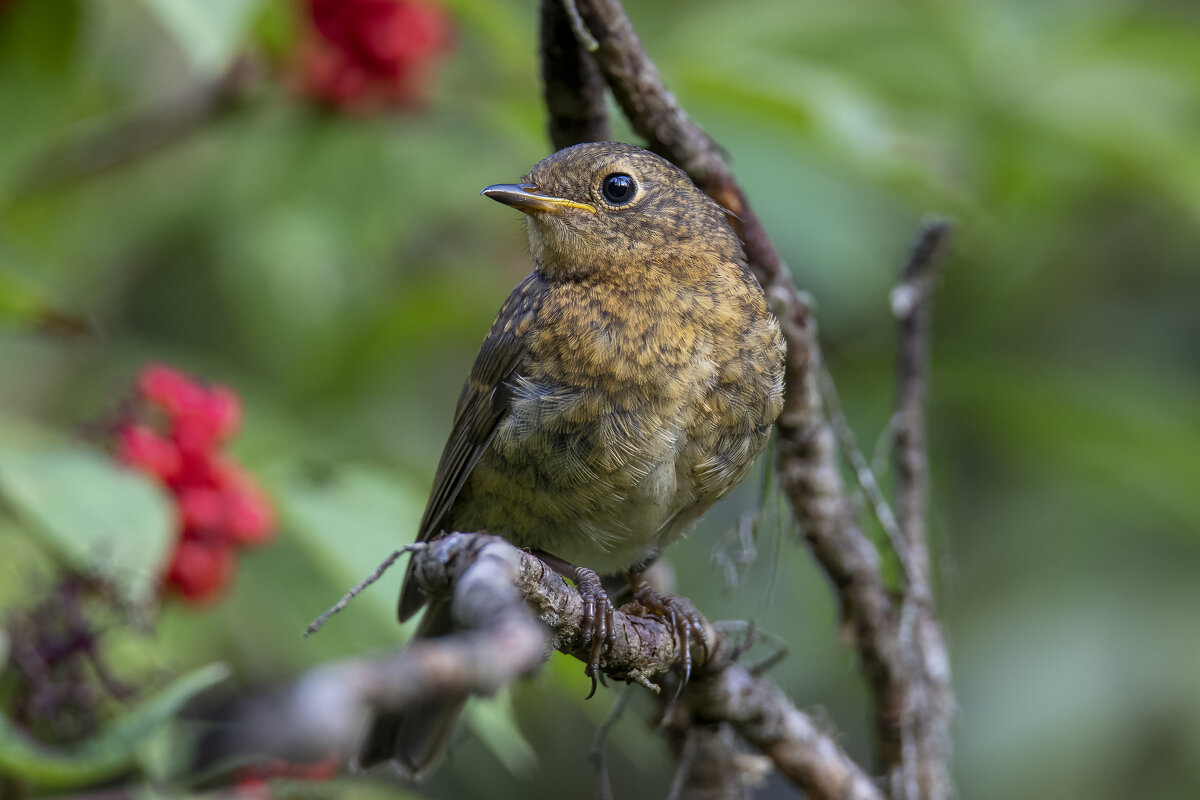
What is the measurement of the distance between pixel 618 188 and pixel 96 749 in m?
1.68

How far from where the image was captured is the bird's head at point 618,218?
310 cm

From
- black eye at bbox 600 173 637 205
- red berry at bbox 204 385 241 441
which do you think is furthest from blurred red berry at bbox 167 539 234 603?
black eye at bbox 600 173 637 205

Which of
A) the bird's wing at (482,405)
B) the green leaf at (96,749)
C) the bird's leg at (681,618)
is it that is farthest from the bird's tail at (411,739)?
the green leaf at (96,749)

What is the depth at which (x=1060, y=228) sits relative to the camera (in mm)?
5105

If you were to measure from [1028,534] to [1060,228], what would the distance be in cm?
123

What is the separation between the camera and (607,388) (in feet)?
9.12

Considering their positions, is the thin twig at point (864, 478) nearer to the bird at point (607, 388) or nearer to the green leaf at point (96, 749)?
the bird at point (607, 388)

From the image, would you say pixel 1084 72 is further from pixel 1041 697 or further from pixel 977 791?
pixel 977 791

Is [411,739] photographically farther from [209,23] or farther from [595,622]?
[209,23]

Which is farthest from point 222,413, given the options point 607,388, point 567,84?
point 567,84

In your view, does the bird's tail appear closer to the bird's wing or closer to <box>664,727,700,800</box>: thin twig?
the bird's wing

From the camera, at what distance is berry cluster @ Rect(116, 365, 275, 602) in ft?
10.0

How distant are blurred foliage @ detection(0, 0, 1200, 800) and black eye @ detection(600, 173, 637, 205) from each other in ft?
1.37

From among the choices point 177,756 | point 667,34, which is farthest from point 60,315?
point 667,34
